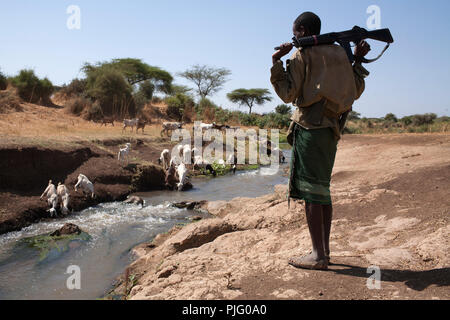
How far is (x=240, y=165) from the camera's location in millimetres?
17219

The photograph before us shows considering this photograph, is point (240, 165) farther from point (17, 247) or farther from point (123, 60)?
point (123, 60)

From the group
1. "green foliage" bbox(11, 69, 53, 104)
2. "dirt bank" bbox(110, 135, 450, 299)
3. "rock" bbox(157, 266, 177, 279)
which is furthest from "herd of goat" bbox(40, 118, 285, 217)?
"green foliage" bbox(11, 69, 53, 104)

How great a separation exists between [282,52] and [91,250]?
5159 millimetres

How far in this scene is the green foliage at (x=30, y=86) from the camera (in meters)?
23.0

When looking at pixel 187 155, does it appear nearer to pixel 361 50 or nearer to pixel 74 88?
pixel 361 50

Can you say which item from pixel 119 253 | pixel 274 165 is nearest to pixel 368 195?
pixel 119 253

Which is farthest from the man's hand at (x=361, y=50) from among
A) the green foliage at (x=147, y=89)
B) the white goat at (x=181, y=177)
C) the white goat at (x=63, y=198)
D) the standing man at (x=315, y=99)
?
the green foliage at (x=147, y=89)

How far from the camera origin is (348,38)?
2824 millimetres

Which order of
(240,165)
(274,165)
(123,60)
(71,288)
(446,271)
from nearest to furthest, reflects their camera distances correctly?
(446,271), (71,288), (240,165), (274,165), (123,60)

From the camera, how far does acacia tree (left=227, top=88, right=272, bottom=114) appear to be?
4191 centimetres

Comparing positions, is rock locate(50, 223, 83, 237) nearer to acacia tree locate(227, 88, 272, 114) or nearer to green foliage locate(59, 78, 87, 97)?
green foliage locate(59, 78, 87, 97)

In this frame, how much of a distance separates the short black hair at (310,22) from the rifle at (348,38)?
83 mm

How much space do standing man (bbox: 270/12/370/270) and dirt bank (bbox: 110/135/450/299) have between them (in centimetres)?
45

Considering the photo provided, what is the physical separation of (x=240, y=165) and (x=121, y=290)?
507 inches
